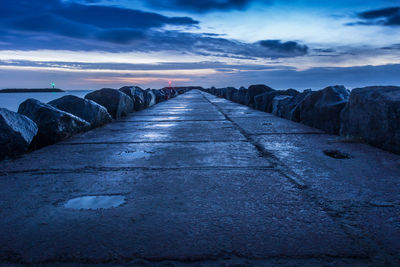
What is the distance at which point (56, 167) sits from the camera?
2098mm

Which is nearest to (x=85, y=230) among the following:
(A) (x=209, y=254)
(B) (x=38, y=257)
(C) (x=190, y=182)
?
(B) (x=38, y=257)

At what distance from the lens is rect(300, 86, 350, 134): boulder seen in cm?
358

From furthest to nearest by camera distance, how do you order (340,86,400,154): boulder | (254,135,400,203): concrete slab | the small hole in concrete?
(340,86,400,154): boulder, the small hole in concrete, (254,135,400,203): concrete slab

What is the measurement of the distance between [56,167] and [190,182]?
1.06 m

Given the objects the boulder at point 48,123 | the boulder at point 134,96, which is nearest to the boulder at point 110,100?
the boulder at point 134,96

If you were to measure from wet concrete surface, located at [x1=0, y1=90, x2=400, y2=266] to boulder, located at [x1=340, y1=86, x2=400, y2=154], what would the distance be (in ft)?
0.67

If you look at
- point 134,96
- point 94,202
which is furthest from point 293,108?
point 134,96

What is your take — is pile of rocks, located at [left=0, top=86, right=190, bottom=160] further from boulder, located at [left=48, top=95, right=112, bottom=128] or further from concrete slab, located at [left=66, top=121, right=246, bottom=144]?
concrete slab, located at [left=66, top=121, right=246, bottom=144]

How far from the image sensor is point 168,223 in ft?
3.99

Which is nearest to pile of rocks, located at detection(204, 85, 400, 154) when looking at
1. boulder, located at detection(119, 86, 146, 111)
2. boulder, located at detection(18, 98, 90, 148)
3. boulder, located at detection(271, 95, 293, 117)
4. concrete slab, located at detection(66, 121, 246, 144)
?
boulder, located at detection(271, 95, 293, 117)

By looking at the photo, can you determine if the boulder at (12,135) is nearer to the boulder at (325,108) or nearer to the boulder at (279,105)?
the boulder at (325,108)

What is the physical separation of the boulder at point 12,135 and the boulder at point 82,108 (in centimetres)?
147

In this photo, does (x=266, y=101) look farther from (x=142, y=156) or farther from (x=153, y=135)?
(x=142, y=156)

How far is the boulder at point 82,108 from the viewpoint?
4.18 metres
